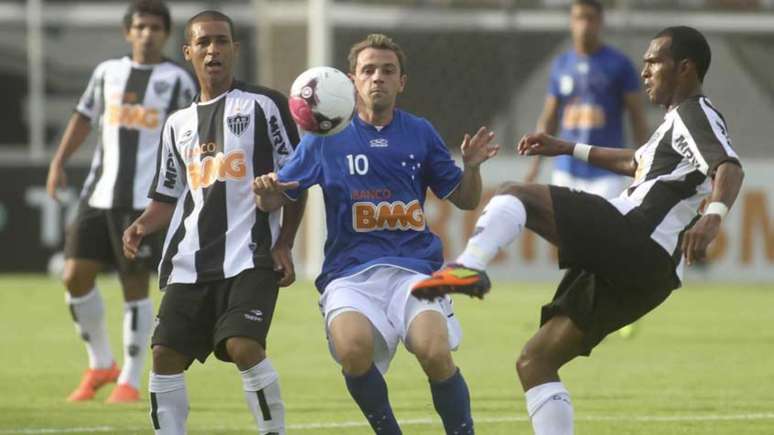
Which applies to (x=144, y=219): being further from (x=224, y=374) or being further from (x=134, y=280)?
(x=224, y=374)

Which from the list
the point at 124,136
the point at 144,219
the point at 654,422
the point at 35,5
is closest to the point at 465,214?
the point at 35,5

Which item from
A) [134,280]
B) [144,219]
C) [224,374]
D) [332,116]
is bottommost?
[224,374]

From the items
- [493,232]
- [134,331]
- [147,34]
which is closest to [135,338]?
[134,331]

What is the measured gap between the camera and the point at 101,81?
33.3 ft

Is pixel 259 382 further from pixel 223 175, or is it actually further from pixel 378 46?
pixel 378 46

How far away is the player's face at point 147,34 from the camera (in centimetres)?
981

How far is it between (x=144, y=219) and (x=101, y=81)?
9.47 feet

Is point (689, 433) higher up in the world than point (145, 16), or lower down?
lower down

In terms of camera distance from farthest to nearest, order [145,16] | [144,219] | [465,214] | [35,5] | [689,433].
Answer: [35,5]
[465,214]
[145,16]
[689,433]
[144,219]

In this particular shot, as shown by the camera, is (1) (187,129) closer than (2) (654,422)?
Yes

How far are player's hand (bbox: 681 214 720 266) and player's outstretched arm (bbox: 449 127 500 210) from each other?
1.08m

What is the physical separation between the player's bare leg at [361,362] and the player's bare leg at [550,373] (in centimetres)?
60

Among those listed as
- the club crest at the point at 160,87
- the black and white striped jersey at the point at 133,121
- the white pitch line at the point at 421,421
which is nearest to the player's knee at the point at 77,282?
the black and white striped jersey at the point at 133,121

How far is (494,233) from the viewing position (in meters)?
6.08
